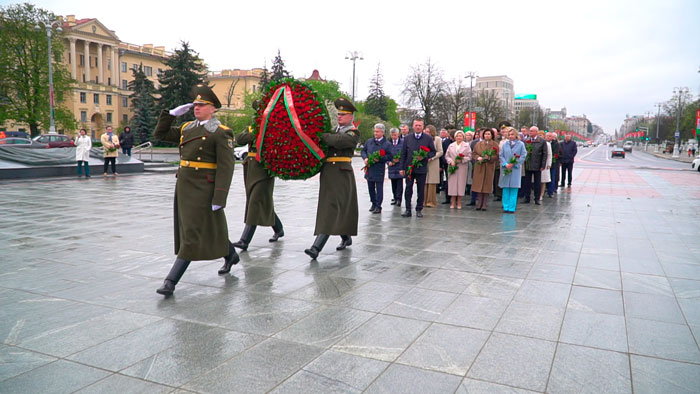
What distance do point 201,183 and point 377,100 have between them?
77.6 meters

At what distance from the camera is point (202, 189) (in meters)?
5.24

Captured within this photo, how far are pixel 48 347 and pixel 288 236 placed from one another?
475cm

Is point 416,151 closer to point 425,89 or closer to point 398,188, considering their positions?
point 398,188

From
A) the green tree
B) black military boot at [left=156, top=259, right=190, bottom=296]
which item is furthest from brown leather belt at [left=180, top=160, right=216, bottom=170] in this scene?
the green tree

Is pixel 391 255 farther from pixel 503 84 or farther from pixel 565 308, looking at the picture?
pixel 503 84

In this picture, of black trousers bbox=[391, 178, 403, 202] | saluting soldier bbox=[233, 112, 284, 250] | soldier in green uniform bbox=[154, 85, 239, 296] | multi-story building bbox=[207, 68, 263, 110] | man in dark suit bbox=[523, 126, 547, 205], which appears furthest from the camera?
multi-story building bbox=[207, 68, 263, 110]

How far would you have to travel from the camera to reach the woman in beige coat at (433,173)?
12.0 m

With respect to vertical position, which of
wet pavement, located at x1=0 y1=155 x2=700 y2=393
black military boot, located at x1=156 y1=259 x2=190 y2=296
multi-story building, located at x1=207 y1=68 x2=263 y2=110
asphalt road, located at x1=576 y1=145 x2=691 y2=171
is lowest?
wet pavement, located at x1=0 y1=155 x2=700 y2=393

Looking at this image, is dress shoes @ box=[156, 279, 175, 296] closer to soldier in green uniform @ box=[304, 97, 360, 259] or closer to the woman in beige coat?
soldier in green uniform @ box=[304, 97, 360, 259]

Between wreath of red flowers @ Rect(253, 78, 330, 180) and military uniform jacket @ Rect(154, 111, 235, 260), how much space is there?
122 cm

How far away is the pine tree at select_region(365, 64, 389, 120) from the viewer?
8056cm

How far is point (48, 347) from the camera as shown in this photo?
3816 millimetres

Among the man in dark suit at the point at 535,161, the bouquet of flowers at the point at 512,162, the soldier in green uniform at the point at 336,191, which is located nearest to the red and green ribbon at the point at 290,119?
the soldier in green uniform at the point at 336,191

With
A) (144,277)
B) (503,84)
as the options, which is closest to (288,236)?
(144,277)
